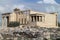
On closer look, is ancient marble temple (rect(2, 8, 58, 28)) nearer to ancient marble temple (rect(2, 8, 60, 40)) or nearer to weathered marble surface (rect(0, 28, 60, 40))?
ancient marble temple (rect(2, 8, 60, 40))

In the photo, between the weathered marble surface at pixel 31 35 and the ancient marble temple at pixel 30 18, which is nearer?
the weathered marble surface at pixel 31 35

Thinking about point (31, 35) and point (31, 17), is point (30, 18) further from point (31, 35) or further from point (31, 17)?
point (31, 35)

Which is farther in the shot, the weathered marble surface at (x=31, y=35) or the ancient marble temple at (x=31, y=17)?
the ancient marble temple at (x=31, y=17)

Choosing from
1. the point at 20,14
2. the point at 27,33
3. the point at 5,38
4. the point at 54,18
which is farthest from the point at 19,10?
the point at 5,38

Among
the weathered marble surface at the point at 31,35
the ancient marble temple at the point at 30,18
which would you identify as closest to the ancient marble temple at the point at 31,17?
the ancient marble temple at the point at 30,18

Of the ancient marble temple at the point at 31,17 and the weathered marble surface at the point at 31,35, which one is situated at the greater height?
the ancient marble temple at the point at 31,17

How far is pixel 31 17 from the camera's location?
3962 cm

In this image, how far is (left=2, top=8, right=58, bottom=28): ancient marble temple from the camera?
38.8 metres

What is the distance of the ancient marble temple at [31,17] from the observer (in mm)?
38844

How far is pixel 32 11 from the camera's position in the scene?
40.0 meters

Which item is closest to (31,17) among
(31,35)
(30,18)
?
(30,18)

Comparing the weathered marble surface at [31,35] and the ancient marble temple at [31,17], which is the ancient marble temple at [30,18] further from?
the weathered marble surface at [31,35]

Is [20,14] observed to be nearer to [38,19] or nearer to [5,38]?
[38,19]

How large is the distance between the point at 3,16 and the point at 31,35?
19.4m
